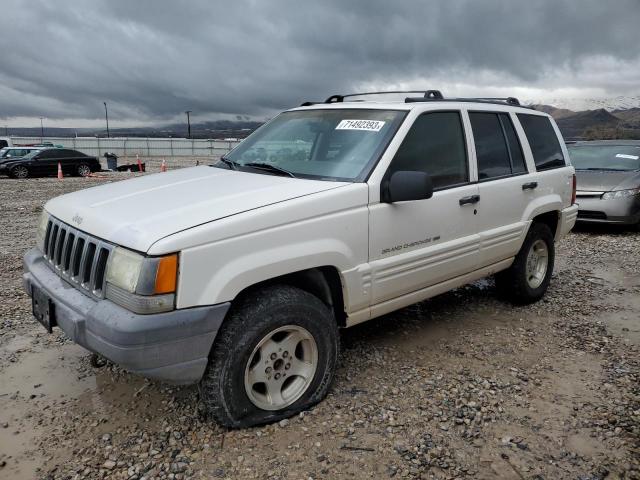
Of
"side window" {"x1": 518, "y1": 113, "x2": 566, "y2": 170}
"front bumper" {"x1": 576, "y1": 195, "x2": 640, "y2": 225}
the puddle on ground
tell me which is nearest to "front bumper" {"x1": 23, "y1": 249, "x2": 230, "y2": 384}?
the puddle on ground

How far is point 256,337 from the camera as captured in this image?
2.70m

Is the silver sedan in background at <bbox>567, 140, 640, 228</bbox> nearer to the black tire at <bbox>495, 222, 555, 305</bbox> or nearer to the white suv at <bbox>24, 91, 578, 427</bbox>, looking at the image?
the black tire at <bbox>495, 222, 555, 305</bbox>

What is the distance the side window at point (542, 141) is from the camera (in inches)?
185

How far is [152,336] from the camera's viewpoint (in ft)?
7.78

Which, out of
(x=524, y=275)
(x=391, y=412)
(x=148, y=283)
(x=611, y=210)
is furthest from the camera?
(x=611, y=210)

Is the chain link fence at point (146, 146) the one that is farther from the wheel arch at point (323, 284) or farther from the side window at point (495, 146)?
the wheel arch at point (323, 284)

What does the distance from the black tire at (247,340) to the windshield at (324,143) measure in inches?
33.6

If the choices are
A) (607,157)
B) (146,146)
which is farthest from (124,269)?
(146,146)

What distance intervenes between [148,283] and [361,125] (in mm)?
1878

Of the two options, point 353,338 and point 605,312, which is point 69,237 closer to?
point 353,338

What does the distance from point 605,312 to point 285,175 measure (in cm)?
350

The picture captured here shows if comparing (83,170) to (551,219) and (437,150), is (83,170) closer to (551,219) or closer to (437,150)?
(551,219)

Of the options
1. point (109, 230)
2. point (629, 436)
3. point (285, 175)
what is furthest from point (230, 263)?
point (629, 436)

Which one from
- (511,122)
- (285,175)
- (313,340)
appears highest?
(511,122)
